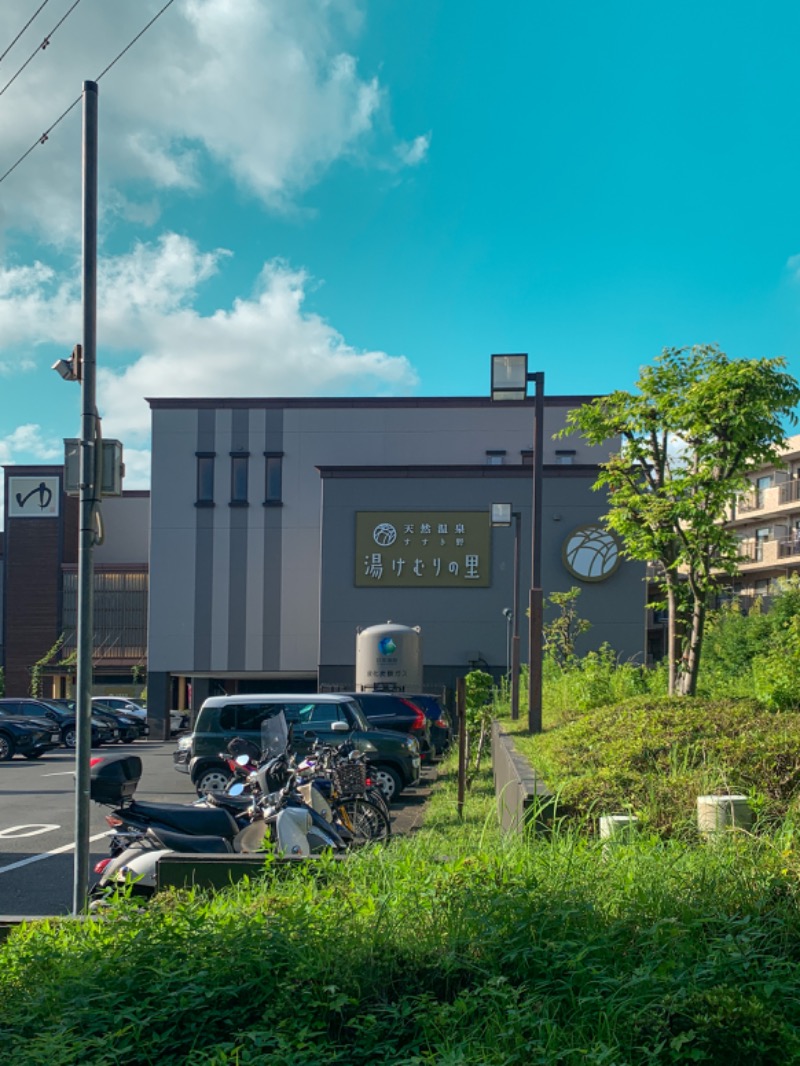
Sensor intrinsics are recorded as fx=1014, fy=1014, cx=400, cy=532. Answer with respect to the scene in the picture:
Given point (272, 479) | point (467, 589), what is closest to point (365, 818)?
point (467, 589)

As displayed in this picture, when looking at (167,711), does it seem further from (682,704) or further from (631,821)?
(631,821)

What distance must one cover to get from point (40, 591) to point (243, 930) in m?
51.2

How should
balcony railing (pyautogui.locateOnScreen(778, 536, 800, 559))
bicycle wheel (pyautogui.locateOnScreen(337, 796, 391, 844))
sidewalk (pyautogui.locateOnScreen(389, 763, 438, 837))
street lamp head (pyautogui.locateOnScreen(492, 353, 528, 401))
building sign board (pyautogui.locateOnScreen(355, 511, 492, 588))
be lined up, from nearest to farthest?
bicycle wheel (pyautogui.locateOnScreen(337, 796, 391, 844)), street lamp head (pyautogui.locateOnScreen(492, 353, 528, 401)), sidewalk (pyautogui.locateOnScreen(389, 763, 438, 837)), building sign board (pyautogui.locateOnScreen(355, 511, 492, 588)), balcony railing (pyautogui.locateOnScreen(778, 536, 800, 559))

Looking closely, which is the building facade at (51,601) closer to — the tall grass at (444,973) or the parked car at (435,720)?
the parked car at (435,720)

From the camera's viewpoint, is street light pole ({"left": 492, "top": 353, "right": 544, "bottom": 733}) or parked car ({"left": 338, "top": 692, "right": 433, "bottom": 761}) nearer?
street light pole ({"left": 492, "top": 353, "right": 544, "bottom": 733})

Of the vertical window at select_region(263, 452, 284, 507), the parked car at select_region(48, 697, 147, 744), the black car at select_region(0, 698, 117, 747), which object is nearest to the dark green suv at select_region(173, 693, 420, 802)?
the black car at select_region(0, 698, 117, 747)

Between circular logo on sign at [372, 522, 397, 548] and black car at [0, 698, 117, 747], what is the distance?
11.7 meters

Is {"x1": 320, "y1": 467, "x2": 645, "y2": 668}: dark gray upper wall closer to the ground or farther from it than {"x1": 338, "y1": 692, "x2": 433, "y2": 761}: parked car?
farther from it

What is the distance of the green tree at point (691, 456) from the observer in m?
12.5

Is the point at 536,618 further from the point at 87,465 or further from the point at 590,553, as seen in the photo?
the point at 590,553

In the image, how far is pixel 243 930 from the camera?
15.1 feet

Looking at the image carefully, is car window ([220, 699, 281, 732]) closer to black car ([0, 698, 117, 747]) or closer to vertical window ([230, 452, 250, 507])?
black car ([0, 698, 117, 747])

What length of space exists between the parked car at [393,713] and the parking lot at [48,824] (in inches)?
36.6

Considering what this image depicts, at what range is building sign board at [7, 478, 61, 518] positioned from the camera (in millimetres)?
53062
